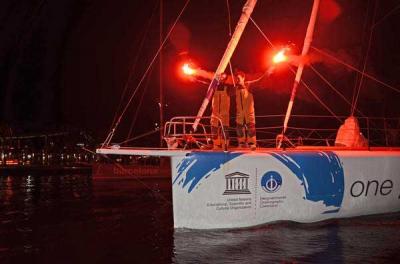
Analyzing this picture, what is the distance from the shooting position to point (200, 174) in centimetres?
1143

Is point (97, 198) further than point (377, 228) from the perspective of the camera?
Yes

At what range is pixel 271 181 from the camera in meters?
12.0

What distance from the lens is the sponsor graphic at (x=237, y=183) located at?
11617 millimetres

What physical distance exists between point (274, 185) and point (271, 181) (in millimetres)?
130

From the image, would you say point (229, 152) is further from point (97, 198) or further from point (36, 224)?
point (97, 198)

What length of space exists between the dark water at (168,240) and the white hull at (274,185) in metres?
0.31

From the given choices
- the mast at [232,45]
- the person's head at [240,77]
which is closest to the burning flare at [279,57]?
the person's head at [240,77]

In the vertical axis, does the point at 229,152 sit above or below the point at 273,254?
above

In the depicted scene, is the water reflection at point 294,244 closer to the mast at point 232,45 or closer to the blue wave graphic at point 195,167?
the blue wave graphic at point 195,167

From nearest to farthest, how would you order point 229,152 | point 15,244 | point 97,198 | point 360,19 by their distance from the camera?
point 15,244, point 229,152, point 97,198, point 360,19

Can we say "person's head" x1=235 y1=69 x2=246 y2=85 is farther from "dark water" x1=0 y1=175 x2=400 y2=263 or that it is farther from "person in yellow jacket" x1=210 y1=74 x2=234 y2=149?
"dark water" x1=0 y1=175 x2=400 y2=263

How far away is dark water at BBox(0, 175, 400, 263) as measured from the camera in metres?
9.44

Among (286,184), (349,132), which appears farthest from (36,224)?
(349,132)

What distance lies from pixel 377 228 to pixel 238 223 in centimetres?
328
